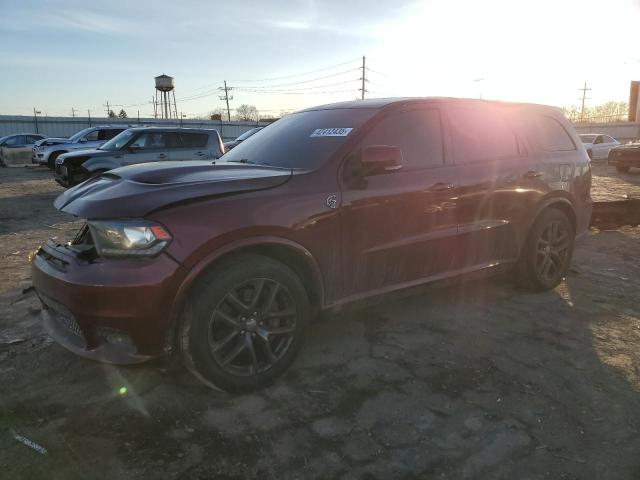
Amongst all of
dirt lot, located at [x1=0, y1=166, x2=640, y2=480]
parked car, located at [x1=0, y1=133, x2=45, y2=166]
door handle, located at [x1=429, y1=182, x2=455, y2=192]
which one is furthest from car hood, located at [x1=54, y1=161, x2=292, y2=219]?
parked car, located at [x1=0, y1=133, x2=45, y2=166]

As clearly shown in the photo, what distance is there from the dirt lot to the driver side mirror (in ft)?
4.24

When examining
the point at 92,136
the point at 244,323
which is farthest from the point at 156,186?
the point at 92,136

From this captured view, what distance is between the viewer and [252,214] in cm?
279

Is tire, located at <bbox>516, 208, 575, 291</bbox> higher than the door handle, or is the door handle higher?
the door handle

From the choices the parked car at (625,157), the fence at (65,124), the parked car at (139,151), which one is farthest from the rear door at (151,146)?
the fence at (65,124)

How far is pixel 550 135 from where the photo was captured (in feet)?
15.8

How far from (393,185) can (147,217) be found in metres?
1.68

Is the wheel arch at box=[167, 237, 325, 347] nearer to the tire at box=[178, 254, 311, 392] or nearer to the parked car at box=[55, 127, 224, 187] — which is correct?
the tire at box=[178, 254, 311, 392]

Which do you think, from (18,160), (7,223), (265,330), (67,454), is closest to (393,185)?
(265,330)

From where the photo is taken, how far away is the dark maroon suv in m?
2.58

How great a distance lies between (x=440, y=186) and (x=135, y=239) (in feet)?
7.32

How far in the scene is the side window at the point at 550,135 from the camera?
184 inches

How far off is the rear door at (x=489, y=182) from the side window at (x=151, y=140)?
970 centimetres

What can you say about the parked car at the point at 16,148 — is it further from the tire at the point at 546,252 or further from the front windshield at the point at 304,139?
the tire at the point at 546,252
